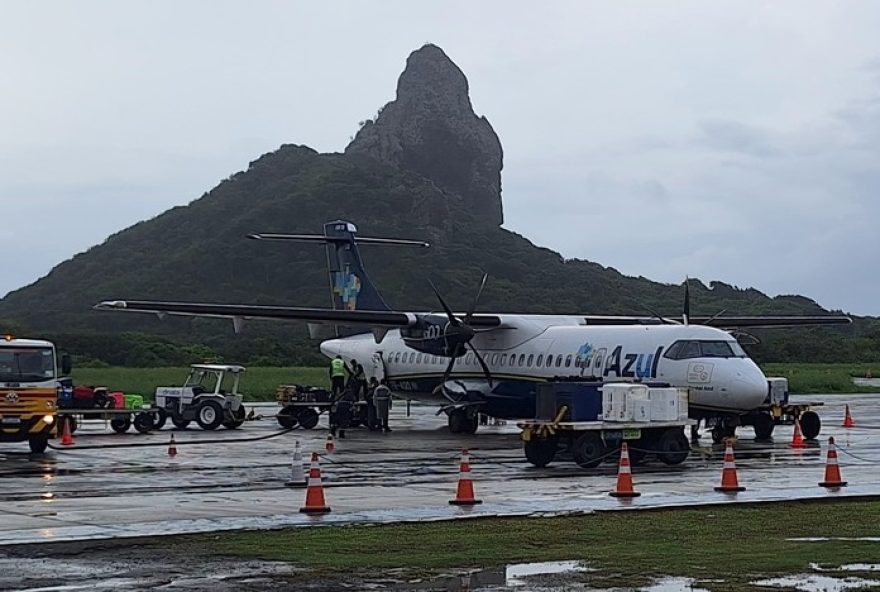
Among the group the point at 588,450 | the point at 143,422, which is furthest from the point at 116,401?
the point at 588,450

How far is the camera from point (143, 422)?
3269cm

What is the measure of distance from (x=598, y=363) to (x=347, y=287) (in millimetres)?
12977

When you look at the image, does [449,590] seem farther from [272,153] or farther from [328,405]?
[272,153]

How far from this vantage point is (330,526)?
14336 millimetres

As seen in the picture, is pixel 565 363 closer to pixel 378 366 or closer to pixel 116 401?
pixel 378 366

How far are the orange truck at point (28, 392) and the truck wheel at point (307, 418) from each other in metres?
9.71

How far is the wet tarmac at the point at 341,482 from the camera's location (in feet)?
49.6

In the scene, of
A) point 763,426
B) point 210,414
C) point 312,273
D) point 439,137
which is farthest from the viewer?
point 439,137

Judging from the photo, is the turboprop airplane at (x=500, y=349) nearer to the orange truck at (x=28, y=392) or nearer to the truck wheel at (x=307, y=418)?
the truck wheel at (x=307, y=418)

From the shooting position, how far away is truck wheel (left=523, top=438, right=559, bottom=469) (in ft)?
73.8

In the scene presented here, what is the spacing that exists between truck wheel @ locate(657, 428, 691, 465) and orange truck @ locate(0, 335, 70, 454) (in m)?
11.0

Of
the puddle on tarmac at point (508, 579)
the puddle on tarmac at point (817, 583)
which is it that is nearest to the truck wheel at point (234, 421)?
the puddle on tarmac at point (508, 579)

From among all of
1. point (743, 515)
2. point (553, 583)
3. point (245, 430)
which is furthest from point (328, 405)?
point (553, 583)

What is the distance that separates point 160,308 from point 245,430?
3588 millimetres
